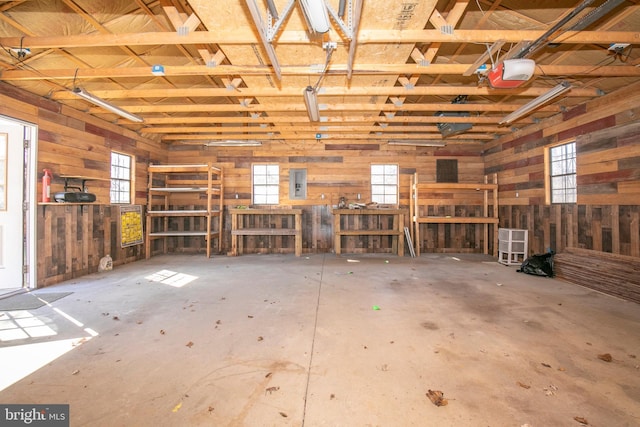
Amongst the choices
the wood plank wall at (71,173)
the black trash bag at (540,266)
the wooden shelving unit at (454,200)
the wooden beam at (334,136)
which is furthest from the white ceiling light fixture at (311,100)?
the black trash bag at (540,266)

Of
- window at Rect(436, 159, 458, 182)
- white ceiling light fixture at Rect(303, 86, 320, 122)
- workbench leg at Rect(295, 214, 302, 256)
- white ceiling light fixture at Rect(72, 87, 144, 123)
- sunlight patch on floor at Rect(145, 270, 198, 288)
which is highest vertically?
white ceiling light fixture at Rect(72, 87, 144, 123)

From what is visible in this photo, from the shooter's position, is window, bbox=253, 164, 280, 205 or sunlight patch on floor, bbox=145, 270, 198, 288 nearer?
sunlight patch on floor, bbox=145, 270, 198, 288

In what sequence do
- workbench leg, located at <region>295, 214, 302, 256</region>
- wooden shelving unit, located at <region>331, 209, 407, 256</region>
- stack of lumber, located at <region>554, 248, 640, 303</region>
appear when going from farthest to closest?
1. workbench leg, located at <region>295, 214, 302, 256</region>
2. wooden shelving unit, located at <region>331, 209, 407, 256</region>
3. stack of lumber, located at <region>554, 248, 640, 303</region>

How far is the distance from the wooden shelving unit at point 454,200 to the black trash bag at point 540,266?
Answer: 1.81 meters

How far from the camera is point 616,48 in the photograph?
Result: 10.2 feet

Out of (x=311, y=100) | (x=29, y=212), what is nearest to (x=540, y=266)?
(x=311, y=100)

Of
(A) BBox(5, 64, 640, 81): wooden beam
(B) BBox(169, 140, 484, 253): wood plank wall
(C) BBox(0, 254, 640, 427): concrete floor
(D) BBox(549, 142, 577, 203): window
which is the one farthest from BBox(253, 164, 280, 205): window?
(D) BBox(549, 142, 577, 203): window

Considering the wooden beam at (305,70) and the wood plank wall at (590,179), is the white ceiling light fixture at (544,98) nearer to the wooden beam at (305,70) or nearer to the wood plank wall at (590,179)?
the wooden beam at (305,70)

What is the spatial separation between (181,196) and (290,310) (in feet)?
18.8

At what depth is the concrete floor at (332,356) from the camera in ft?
5.06

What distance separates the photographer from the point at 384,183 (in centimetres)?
735

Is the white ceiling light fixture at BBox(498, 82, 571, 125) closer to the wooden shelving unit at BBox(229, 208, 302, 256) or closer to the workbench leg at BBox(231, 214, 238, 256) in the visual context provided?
the wooden shelving unit at BBox(229, 208, 302, 256)

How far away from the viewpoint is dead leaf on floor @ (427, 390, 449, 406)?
159cm

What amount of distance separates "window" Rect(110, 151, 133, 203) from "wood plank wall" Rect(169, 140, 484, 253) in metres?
1.40
